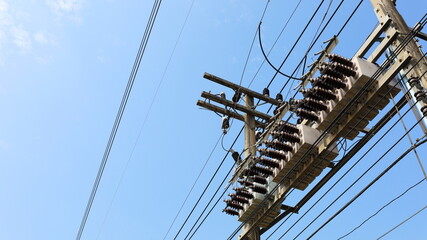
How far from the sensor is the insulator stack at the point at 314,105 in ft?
24.3

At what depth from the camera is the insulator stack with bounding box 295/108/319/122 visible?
7628mm

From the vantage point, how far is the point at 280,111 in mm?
9078

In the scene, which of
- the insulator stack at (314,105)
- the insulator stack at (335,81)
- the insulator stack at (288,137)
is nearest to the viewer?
the insulator stack at (335,81)

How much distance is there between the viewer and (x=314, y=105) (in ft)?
24.4

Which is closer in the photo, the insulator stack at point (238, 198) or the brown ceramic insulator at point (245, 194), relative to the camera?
the brown ceramic insulator at point (245, 194)

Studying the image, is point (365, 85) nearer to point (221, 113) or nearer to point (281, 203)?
point (281, 203)

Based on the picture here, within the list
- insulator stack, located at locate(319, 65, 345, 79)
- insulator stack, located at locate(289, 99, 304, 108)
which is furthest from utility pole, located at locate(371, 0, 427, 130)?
insulator stack, located at locate(289, 99, 304, 108)

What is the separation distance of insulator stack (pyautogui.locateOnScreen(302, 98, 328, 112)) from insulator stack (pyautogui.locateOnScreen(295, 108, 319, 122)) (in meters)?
0.15

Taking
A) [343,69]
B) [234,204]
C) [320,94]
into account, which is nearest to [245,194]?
[234,204]

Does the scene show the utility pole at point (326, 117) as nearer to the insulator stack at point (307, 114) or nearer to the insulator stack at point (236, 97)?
the insulator stack at point (307, 114)

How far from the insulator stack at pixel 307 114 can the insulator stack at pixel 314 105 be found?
154 millimetres

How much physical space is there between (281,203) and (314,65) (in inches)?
106

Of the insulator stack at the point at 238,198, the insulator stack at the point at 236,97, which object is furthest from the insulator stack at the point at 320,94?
the insulator stack at the point at 236,97

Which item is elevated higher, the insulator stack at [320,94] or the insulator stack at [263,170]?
the insulator stack at [320,94]
